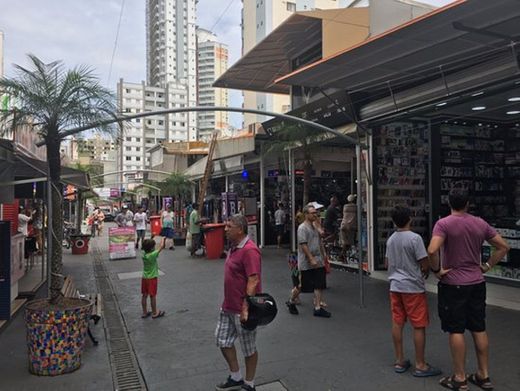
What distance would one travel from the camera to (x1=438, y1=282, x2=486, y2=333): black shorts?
4.17 meters

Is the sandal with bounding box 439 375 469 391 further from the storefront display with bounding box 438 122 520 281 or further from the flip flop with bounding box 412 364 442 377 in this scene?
the storefront display with bounding box 438 122 520 281

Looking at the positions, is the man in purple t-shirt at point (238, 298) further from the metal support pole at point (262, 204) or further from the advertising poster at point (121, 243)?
the metal support pole at point (262, 204)

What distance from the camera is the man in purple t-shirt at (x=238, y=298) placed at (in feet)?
13.5

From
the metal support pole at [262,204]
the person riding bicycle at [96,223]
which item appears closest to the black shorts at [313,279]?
the metal support pole at [262,204]


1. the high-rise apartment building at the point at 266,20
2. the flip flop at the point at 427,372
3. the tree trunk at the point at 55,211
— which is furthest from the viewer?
the high-rise apartment building at the point at 266,20

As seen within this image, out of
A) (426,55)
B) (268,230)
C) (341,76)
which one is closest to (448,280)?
(426,55)

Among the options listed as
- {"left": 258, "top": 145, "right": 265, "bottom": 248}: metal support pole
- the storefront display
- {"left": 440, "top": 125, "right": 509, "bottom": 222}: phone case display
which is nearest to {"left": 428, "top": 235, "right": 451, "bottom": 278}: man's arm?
the storefront display

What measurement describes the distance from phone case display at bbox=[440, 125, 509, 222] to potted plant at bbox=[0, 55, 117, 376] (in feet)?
24.2

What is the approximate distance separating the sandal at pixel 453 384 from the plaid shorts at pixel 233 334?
1.79 metres

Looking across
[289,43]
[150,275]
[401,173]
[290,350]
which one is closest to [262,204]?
[289,43]

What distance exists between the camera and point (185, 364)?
5.16 m

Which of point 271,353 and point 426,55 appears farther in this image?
point 426,55

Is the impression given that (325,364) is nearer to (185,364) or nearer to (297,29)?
(185,364)

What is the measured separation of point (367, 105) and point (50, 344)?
7.24 meters
